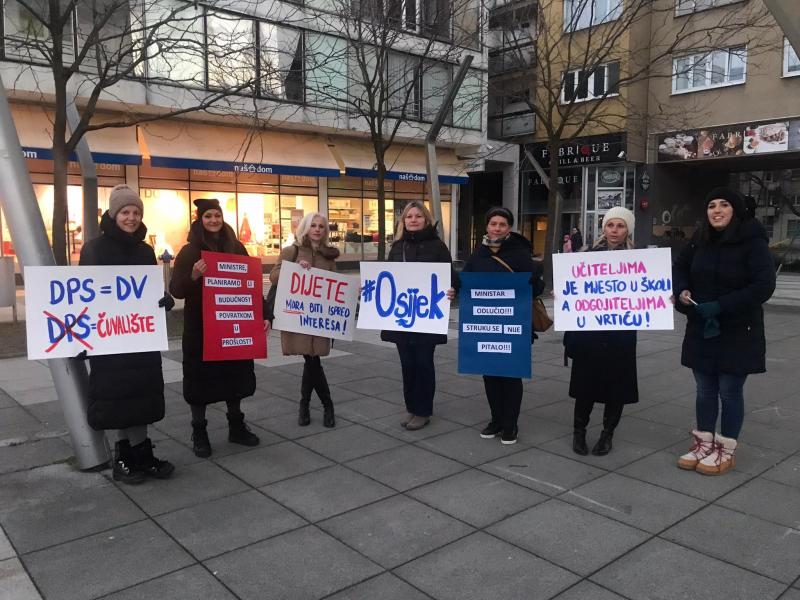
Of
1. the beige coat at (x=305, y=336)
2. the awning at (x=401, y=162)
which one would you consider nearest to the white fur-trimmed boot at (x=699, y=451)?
the beige coat at (x=305, y=336)

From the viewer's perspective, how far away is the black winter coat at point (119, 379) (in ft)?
13.6

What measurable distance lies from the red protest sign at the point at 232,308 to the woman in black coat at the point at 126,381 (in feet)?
1.39

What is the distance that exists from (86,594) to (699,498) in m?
3.53

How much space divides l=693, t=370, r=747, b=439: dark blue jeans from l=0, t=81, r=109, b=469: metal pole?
4257 mm

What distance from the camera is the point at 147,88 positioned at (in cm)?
1708

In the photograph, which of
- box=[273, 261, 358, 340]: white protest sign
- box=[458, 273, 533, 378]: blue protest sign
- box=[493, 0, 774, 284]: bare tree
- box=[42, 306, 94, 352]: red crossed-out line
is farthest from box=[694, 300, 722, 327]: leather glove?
box=[493, 0, 774, 284]: bare tree

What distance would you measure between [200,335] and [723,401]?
149 inches

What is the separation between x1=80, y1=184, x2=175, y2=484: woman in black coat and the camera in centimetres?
415

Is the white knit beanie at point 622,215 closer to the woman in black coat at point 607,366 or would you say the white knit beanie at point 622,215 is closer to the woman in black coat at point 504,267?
the woman in black coat at point 607,366

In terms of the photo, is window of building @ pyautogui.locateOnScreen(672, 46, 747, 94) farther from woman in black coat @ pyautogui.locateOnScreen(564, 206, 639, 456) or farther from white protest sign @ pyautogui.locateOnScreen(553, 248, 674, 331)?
white protest sign @ pyautogui.locateOnScreen(553, 248, 674, 331)

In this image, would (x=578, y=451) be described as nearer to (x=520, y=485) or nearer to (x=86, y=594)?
(x=520, y=485)

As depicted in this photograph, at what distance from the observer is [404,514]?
3852 mm

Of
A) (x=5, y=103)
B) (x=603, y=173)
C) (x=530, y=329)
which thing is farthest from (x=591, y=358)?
(x=603, y=173)

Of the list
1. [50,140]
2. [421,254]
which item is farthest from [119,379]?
[50,140]
